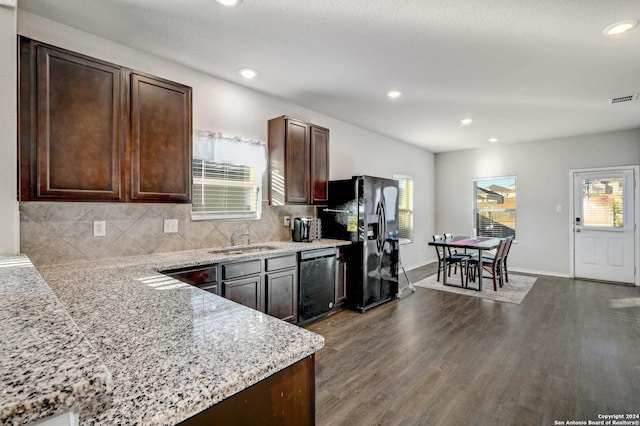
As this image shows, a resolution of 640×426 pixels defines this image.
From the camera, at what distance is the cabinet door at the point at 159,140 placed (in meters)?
2.37

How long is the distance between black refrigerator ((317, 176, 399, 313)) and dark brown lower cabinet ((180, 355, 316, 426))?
301cm

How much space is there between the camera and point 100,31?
8.17 feet

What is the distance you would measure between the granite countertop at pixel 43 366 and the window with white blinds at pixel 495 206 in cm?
743

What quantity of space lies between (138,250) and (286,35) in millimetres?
2238

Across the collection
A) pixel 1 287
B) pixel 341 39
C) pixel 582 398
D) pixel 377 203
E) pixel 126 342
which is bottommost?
pixel 582 398

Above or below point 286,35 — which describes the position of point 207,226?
below

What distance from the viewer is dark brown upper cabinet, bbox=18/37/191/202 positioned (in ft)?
6.32

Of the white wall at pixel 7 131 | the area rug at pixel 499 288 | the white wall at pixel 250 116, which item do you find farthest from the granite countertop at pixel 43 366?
the area rug at pixel 499 288

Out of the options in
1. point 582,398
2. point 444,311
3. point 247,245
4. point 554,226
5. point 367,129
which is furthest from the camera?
point 554,226

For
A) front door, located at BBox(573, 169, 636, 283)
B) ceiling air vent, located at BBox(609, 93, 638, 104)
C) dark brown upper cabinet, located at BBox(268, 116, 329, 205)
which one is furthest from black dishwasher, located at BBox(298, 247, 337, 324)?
front door, located at BBox(573, 169, 636, 283)

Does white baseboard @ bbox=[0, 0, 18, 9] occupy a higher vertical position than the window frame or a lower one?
higher

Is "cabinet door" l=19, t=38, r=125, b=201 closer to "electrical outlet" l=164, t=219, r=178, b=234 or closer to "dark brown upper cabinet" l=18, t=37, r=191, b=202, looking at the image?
"dark brown upper cabinet" l=18, t=37, r=191, b=202

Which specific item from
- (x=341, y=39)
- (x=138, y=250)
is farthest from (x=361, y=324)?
(x=341, y=39)

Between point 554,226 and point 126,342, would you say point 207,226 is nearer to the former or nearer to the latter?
point 126,342
